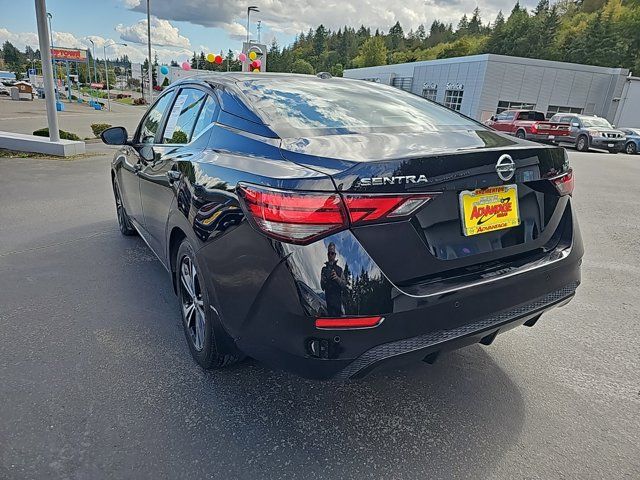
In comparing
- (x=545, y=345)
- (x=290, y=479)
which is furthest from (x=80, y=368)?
(x=545, y=345)

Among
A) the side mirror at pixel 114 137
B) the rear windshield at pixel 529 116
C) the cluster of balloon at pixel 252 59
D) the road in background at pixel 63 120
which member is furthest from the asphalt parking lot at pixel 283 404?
the cluster of balloon at pixel 252 59

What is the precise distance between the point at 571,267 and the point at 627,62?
2886 inches

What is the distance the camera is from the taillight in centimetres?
175

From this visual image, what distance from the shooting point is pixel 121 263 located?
432 centimetres

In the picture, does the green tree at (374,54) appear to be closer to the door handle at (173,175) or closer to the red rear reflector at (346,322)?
the door handle at (173,175)

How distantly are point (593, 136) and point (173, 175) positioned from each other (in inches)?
884

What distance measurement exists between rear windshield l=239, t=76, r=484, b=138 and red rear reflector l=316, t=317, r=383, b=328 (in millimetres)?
906

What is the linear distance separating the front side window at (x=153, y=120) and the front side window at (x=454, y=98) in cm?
4128

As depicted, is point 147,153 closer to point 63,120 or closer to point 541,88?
point 63,120

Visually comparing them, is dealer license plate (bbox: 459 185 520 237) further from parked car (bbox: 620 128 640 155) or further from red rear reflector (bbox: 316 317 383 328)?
parked car (bbox: 620 128 640 155)

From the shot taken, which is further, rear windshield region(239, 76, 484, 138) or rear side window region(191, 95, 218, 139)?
rear side window region(191, 95, 218, 139)

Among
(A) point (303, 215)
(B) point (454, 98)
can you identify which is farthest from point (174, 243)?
(B) point (454, 98)

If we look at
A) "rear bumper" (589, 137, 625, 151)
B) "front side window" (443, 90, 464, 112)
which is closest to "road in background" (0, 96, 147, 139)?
"rear bumper" (589, 137, 625, 151)

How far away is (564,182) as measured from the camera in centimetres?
243
